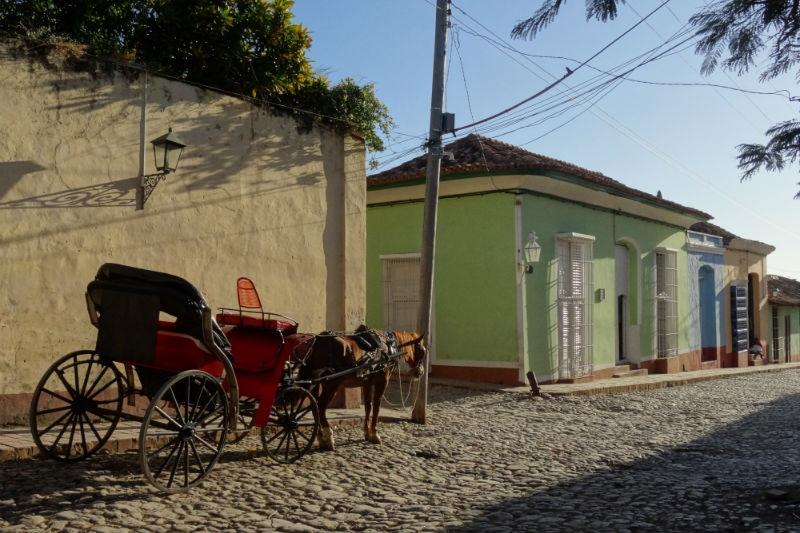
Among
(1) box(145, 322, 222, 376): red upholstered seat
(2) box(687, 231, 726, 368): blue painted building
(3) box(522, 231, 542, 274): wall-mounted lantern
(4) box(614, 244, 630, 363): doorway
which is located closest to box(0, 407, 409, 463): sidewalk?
(1) box(145, 322, 222, 376): red upholstered seat

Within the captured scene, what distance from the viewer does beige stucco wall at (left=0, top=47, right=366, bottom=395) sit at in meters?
7.16

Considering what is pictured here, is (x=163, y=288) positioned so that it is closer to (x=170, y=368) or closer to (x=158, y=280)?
(x=158, y=280)

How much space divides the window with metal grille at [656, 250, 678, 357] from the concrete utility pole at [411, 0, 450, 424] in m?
10.2

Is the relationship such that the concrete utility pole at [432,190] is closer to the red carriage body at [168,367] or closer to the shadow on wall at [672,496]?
the shadow on wall at [672,496]

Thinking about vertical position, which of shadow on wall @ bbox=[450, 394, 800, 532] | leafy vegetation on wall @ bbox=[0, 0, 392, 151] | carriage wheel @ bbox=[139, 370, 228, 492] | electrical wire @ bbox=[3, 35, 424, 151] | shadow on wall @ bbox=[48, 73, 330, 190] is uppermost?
leafy vegetation on wall @ bbox=[0, 0, 392, 151]

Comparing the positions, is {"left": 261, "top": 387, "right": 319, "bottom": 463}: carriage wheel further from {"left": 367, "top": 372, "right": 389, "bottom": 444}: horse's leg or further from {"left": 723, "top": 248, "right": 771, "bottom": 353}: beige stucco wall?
{"left": 723, "top": 248, "right": 771, "bottom": 353}: beige stucco wall

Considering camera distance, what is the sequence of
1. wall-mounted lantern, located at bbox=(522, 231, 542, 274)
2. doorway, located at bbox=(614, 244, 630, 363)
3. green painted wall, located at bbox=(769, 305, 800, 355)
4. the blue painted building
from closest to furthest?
wall-mounted lantern, located at bbox=(522, 231, 542, 274) → doorway, located at bbox=(614, 244, 630, 363) → the blue painted building → green painted wall, located at bbox=(769, 305, 800, 355)

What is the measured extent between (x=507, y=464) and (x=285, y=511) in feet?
8.56

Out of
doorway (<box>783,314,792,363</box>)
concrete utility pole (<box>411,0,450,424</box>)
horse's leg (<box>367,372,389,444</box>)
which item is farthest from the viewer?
doorway (<box>783,314,792,363</box>)

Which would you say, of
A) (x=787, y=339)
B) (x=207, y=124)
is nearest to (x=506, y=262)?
(x=207, y=124)

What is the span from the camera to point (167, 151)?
25.7ft

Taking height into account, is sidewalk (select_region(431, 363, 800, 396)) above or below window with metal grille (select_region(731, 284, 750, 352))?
below

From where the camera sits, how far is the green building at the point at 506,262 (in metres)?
13.0

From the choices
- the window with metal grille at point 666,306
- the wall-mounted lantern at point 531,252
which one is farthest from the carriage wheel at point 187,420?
the window with metal grille at point 666,306
